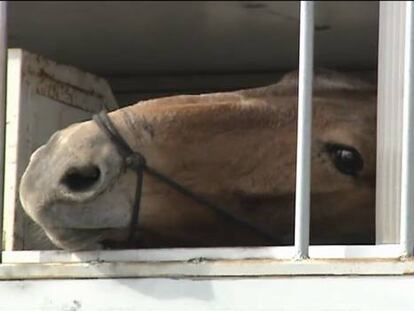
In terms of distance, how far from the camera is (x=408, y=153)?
5.59 ft

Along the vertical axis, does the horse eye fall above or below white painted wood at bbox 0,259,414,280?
above

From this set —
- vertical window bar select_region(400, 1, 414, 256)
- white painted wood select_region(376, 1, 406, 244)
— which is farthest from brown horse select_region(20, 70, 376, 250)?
vertical window bar select_region(400, 1, 414, 256)

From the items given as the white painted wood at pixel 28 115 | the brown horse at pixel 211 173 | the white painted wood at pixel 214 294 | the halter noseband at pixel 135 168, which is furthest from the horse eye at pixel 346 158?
the white painted wood at pixel 28 115

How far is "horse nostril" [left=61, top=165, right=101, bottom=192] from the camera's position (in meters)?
1.75

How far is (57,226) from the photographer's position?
179 centimetres

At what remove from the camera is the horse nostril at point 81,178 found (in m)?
1.75

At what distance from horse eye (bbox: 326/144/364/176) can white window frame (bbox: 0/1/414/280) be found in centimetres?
27

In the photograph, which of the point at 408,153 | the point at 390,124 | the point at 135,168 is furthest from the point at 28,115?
the point at 408,153

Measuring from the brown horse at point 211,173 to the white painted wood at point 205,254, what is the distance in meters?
0.03

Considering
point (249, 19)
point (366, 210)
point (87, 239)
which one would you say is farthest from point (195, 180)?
point (249, 19)

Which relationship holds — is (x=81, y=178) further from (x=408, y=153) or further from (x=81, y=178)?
(x=408, y=153)

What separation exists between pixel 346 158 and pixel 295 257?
354 mm

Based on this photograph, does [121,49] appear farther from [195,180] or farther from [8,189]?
[195,180]

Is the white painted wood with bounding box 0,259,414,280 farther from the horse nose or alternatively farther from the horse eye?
the horse eye
